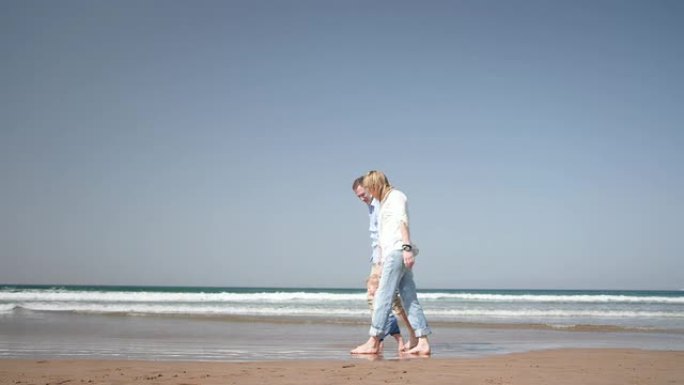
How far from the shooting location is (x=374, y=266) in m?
7.29

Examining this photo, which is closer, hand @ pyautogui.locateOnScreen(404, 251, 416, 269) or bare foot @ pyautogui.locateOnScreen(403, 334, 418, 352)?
hand @ pyautogui.locateOnScreen(404, 251, 416, 269)

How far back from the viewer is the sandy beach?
15.6ft

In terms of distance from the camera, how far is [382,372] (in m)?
5.18

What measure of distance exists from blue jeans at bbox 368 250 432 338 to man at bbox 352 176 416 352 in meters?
0.27

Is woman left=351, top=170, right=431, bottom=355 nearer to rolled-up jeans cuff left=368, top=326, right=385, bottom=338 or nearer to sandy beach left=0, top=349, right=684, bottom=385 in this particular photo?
rolled-up jeans cuff left=368, top=326, right=385, bottom=338

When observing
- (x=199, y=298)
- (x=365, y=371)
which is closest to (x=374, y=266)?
(x=365, y=371)

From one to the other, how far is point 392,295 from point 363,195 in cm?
126

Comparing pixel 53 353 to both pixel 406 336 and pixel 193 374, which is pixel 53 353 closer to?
pixel 193 374

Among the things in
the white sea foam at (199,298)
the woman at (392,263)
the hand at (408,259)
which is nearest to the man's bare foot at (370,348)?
the woman at (392,263)

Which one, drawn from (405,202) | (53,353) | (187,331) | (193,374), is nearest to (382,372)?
(193,374)

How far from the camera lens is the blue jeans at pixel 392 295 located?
6.66 m

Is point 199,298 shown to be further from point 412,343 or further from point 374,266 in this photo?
point 374,266

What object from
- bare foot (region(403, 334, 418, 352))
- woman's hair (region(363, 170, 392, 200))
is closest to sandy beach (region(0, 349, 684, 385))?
bare foot (region(403, 334, 418, 352))

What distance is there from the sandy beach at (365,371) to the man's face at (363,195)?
1.92 meters
